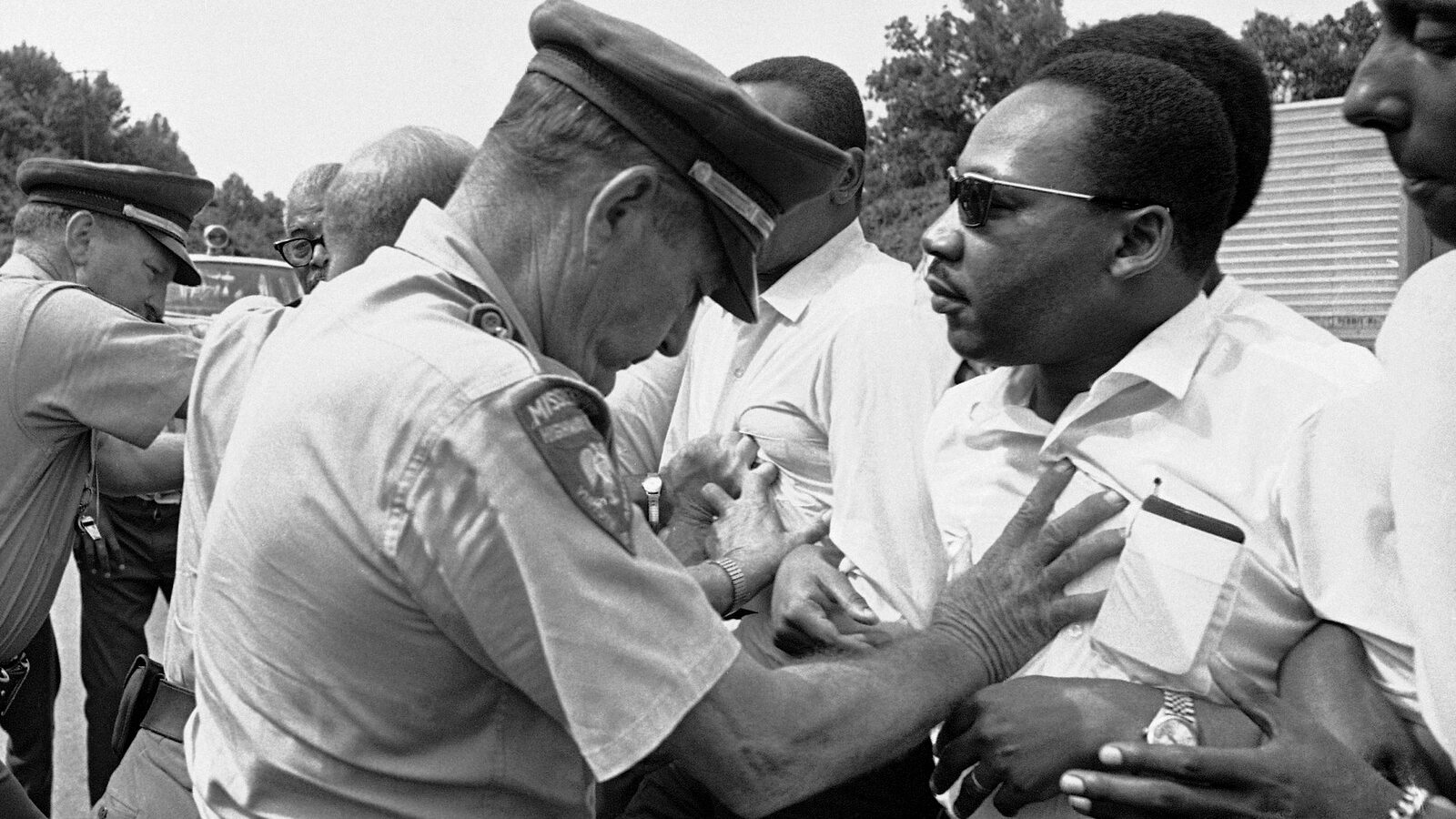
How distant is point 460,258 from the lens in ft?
5.71

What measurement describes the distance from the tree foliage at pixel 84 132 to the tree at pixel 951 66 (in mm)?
28465

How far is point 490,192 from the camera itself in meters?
1.77

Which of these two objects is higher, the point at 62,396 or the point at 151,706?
the point at 62,396

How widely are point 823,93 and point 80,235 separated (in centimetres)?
245

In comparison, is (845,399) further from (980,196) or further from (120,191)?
(120,191)

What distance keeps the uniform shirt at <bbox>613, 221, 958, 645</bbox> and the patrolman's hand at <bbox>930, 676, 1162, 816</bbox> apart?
1.39 feet

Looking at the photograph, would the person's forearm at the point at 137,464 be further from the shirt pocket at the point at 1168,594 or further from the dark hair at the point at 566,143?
the shirt pocket at the point at 1168,594

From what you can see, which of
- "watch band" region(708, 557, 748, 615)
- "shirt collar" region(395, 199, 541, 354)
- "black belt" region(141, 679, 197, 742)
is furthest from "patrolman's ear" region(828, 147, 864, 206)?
"black belt" region(141, 679, 197, 742)

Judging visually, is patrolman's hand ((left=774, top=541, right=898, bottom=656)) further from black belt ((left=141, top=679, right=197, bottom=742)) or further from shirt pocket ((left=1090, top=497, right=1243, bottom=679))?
black belt ((left=141, top=679, right=197, bottom=742))

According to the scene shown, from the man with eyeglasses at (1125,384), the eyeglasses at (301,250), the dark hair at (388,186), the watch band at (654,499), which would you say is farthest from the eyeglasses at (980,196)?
the eyeglasses at (301,250)

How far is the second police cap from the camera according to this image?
5.57 ft

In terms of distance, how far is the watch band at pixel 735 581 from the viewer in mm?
2822

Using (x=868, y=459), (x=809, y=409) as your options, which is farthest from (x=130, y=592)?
(x=868, y=459)

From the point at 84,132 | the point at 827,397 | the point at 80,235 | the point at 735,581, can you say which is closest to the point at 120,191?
the point at 80,235
